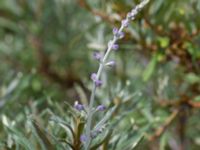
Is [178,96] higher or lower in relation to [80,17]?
lower

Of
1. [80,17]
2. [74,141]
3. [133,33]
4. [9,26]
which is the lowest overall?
[74,141]

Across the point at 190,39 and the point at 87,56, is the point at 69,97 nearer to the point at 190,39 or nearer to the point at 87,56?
the point at 87,56

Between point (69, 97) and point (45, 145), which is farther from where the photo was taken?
point (69, 97)

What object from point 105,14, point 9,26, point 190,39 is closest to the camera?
point 190,39

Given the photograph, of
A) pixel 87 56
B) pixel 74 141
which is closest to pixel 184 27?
pixel 74 141

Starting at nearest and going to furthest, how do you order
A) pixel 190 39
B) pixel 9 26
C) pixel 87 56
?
pixel 190 39, pixel 87 56, pixel 9 26

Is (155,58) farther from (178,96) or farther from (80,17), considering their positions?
(80,17)
